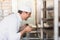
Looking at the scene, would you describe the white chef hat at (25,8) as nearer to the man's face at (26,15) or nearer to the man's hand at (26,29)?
the man's face at (26,15)

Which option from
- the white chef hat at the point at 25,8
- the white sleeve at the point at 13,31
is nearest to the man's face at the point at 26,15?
the white chef hat at the point at 25,8

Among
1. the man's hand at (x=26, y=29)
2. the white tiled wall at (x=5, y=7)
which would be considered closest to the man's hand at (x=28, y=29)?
the man's hand at (x=26, y=29)

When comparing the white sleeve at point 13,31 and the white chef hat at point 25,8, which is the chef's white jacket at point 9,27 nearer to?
the white sleeve at point 13,31

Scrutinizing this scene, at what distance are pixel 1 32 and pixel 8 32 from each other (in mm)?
86

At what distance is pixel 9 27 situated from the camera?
1527 millimetres

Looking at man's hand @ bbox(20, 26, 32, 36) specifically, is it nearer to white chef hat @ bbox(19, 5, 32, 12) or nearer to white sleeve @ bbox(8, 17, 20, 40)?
white sleeve @ bbox(8, 17, 20, 40)

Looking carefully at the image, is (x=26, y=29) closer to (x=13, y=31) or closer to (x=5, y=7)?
(x=13, y=31)

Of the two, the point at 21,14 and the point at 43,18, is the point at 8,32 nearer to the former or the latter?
the point at 21,14

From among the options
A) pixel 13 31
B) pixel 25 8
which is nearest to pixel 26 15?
pixel 25 8

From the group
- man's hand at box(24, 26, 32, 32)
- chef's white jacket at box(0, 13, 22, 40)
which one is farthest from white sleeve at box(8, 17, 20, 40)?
man's hand at box(24, 26, 32, 32)

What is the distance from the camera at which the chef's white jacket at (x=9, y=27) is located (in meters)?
1.52

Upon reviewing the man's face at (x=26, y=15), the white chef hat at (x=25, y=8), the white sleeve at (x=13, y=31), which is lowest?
the white sleeve at (x=13, y=31)

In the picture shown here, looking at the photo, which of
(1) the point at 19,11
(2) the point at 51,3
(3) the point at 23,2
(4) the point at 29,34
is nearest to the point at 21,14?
(1) the point at 19,11

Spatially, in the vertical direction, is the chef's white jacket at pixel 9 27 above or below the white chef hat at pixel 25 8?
below
